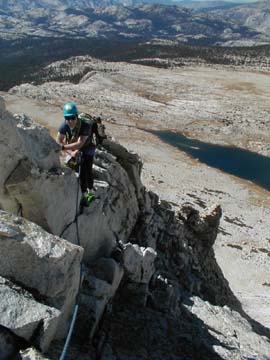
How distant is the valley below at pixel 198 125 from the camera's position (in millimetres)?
36938

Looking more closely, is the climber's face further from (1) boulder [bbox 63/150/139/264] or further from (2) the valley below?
(2) the valley below

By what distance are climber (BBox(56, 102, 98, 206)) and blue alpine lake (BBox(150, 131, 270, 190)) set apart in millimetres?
52107

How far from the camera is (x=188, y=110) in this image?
328 feet

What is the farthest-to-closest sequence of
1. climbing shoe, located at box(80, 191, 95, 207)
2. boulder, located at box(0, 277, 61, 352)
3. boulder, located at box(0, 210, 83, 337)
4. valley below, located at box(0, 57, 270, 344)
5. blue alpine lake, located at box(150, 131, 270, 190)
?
blue alpine lake, located at box(150, 131, 270, 190), valley below, located at box(0, 57, 270, 344), climbing shoe, located at box(80, 191, 95, 207), boulder, located at box(0, 210, 83, 337), boulder, located at box(0, 277, 61, 352)

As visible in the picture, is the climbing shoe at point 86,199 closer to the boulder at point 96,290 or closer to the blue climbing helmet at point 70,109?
the boulder at point 96,290

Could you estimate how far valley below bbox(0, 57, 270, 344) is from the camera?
121 feet

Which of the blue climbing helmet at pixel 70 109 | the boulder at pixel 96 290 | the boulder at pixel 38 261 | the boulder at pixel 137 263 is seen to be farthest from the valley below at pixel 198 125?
the blue climbing helmet at pixel 70 109

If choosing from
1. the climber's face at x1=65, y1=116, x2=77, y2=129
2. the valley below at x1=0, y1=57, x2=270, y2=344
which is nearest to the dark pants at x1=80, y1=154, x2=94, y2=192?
the climber's face at x1=65, y1=116, x2=77, y2=129

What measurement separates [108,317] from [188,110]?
3528 inches

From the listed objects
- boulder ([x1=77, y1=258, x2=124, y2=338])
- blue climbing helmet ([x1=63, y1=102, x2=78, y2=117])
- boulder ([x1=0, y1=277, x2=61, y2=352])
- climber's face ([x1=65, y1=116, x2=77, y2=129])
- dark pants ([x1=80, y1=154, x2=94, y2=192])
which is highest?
blue climbing helmet ([x1=63, y1=102, x2=78, y2=117])

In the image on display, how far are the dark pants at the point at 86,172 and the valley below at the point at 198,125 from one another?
13.3 meters

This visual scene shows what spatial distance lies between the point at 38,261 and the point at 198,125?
83343 mm

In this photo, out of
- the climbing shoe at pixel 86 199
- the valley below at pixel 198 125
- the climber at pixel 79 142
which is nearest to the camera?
the climber at pixel 79 142

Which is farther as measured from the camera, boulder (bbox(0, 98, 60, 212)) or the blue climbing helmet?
boulder (bbox(0, 98, 60, 212))
